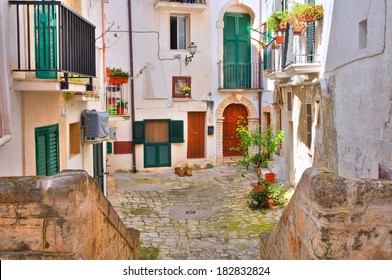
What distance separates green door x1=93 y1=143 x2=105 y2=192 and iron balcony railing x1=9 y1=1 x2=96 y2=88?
455cm

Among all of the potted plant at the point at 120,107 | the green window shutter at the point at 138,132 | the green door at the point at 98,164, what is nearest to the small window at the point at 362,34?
the green door at the point at 98,164

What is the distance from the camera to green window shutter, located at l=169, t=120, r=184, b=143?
19375 millimetres

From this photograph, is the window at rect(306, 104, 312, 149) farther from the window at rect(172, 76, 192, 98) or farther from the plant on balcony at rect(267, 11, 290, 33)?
the window at rect(172, 76, 192, 98)

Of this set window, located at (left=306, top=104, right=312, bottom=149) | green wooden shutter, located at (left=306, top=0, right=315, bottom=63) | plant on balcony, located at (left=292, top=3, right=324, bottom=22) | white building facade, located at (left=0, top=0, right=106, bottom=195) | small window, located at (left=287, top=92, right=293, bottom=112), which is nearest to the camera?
white building facade, located at (left=0, top=0, right=106, bottom=195)

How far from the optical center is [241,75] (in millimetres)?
20172

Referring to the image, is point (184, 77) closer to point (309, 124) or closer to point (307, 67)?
point (309, 124)

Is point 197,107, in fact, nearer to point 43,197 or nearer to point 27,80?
point 27,80

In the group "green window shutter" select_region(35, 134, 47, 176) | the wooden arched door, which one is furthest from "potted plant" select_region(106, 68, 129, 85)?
"green window shutter" select_region(35, 134, 47, 176)

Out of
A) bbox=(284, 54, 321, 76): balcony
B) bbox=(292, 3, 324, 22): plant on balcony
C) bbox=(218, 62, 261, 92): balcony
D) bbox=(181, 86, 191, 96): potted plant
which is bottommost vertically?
bbox=(181, 86, 191, 96): potted plant

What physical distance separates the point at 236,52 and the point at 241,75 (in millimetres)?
1062

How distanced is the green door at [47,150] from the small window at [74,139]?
1707mm

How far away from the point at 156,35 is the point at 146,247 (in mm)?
11722

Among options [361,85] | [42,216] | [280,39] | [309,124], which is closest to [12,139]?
[42,216]
